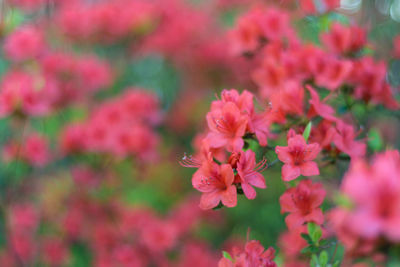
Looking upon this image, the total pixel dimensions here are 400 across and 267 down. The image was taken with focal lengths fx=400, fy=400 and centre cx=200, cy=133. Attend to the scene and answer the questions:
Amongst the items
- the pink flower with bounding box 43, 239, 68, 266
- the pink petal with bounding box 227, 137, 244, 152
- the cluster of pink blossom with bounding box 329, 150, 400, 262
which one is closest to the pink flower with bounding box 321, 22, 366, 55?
the pink petal with bounding box 227, 137, 244, 152

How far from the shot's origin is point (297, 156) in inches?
37.3

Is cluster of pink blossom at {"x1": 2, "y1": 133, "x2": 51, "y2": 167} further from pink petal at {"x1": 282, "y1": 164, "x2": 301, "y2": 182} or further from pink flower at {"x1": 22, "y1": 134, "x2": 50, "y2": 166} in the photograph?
pink petal at {"x1": 282, "y1": 164, "x2": 301, "y2": 182}

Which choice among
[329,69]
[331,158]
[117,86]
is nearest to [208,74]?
[117,86]

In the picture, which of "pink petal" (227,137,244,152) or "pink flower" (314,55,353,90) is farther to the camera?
"pink flower" (314,55,353,90)

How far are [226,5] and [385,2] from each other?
4.73 feet

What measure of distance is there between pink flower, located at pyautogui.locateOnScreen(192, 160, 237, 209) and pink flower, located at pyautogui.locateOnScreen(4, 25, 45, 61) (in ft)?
4.47

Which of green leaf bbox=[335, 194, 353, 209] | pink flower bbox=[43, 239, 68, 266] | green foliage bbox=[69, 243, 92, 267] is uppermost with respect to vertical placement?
green leaf bbox=[335, 194, 353, 209]

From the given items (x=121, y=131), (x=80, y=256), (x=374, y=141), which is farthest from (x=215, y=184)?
(x=80, y=256)

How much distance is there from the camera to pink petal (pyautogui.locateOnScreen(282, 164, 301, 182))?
917 mm

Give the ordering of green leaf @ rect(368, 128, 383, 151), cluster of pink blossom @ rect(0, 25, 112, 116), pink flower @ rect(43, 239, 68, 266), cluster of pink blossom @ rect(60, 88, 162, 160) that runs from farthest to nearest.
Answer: pink flower @ rect(43, 239, 68, 266) → cluster of pink blossom @ rect(60, 88, 162, 160) → cluster of pink blossom @ rect(0, 25, 112, 116) → green leaf @ rect(368, 128, 383, 151)

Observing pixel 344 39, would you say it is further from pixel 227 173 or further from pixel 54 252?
pixel 54 252

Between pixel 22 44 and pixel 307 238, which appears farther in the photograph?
pixel 22 44

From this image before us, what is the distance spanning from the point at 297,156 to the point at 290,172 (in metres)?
0.05

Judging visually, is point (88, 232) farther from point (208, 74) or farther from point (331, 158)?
point (331, 158)
